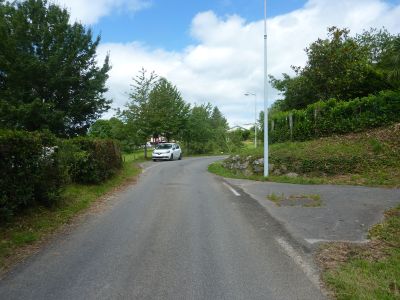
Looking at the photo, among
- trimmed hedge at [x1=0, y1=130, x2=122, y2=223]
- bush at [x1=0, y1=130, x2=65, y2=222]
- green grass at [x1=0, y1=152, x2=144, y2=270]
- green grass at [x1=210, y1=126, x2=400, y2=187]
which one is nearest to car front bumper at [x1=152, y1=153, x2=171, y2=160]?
green grass at [x1=210, y1=126, x2=400, y2=187]

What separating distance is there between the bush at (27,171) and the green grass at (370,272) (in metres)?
5.98

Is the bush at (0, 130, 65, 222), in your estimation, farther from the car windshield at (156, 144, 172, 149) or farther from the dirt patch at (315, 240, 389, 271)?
the car windshield at (156, 144, 172, 149)

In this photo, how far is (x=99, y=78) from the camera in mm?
27391

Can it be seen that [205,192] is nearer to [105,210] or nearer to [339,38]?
[105,210]

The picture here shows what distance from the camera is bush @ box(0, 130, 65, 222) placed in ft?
22.3

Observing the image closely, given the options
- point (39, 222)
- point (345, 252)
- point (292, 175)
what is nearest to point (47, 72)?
point (292, 175)

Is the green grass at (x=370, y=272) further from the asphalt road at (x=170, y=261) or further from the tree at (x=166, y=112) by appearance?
the tree at (x=166, y=112)

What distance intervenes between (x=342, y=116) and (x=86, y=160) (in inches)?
525

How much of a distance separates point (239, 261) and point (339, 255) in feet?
5.23

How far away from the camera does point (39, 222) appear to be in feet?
24.8

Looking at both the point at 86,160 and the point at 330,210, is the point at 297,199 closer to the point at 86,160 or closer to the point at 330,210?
the point at 330,210

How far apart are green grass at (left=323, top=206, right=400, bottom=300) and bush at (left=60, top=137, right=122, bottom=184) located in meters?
8.51

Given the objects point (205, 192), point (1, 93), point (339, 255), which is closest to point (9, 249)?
point (339, 255)

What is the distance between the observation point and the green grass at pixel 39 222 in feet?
19.7
